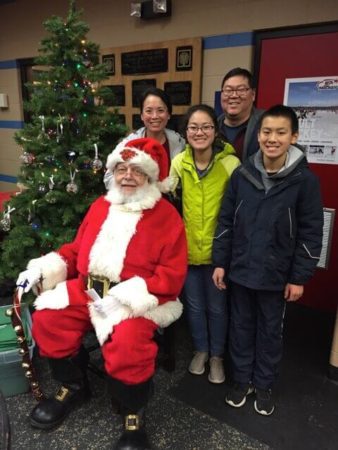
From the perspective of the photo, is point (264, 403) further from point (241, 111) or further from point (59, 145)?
point (59, 145)

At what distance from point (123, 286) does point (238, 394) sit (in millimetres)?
915

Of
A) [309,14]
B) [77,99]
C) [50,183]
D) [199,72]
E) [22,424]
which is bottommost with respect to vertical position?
[22,424]

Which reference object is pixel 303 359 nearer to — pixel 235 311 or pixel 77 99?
pixel 235 311

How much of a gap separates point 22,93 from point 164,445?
4.31m

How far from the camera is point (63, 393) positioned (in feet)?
5.86

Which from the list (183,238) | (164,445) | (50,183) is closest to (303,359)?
(164,445)

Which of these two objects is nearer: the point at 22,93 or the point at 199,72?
the point at 199,72

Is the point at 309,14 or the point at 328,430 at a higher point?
the point at 309,14

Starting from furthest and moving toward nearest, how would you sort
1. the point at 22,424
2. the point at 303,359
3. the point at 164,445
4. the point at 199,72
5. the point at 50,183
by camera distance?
the point at 199,72, the point at 303,359, the point at 50,183, the point at 22,424, the point at 164,445

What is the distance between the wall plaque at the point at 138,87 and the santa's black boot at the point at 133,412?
2.58 meters

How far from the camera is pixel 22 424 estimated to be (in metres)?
1.77

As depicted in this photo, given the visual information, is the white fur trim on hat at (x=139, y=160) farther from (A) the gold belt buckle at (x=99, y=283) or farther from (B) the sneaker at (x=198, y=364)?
(B) the sneaker at (x=198, y=364)

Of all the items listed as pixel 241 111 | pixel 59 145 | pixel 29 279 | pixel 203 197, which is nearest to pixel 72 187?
pixel 59 145

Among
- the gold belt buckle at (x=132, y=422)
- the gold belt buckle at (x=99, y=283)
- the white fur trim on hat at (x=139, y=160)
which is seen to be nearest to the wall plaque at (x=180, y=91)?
the white fur trim on hat at (x=139, y=160)
